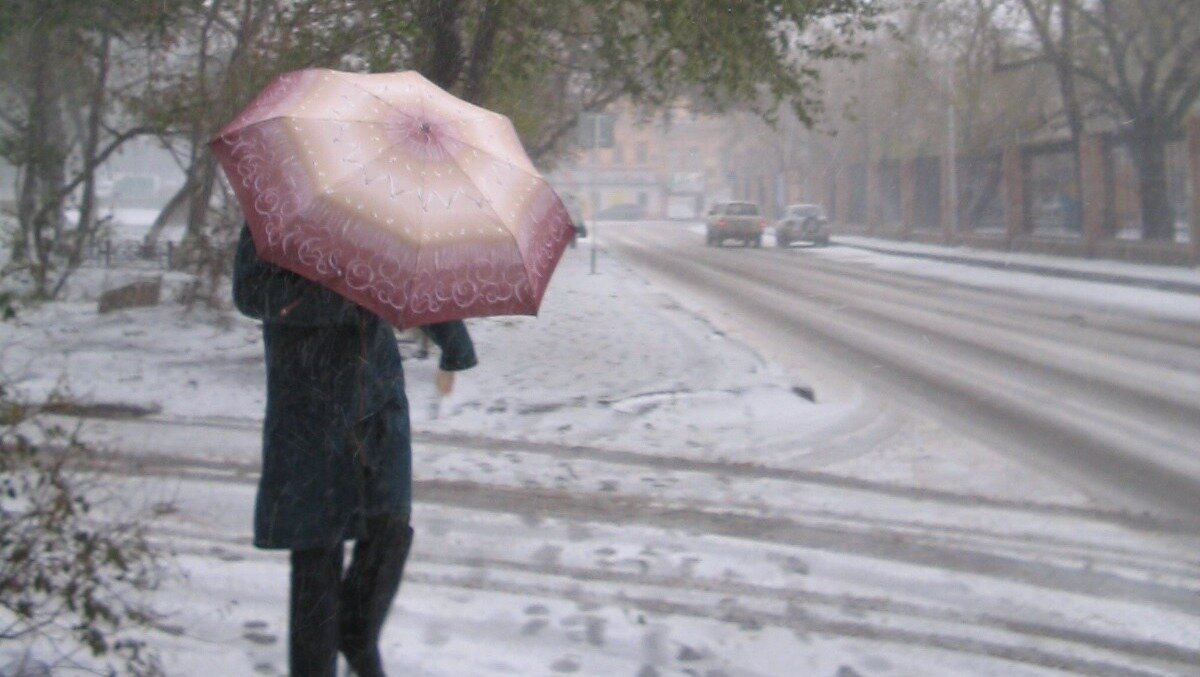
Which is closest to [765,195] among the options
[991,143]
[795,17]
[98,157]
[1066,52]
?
[991,143]

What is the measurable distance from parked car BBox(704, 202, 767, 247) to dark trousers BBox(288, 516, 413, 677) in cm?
4159

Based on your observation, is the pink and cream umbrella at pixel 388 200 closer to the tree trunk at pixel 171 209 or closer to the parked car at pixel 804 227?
the tree trunk at pixel 171 209

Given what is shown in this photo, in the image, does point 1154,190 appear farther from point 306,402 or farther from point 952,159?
point 306,402

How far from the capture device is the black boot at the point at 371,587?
367 cm

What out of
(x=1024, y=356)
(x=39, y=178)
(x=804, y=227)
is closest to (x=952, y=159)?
(x=804, y=227)

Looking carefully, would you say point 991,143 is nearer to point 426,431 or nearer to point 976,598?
point 426,431

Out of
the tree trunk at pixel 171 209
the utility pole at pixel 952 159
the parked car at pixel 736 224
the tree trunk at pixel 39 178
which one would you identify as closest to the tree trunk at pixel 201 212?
the tree trunk at pixel 171 209

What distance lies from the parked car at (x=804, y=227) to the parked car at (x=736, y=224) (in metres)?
1.13

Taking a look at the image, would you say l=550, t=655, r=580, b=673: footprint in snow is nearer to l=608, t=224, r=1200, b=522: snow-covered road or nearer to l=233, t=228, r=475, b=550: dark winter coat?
l=233, t=228, r=475, b=550: dark winter coat

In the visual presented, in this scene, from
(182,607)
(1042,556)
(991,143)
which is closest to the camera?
(182,607)

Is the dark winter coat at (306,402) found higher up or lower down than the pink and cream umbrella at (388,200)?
lower down

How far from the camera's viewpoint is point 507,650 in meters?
Answer: 4.50

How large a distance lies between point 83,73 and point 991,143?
1052 inches

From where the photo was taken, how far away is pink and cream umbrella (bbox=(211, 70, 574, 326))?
3.32 meters
